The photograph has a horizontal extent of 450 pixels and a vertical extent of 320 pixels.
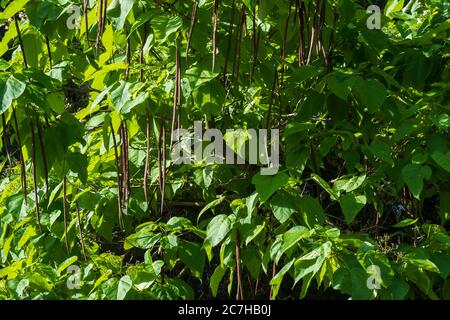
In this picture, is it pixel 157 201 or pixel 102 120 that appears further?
pixel 157 201

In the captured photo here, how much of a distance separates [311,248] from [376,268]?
16 centimetres

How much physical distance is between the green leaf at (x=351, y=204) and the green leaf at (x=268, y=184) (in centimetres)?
17

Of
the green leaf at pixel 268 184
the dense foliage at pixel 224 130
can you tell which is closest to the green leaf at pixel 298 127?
the dense foliage at pixel 224 130

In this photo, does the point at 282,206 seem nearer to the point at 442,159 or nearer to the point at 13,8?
the point at 442,159

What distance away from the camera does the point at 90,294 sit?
81.6 inches

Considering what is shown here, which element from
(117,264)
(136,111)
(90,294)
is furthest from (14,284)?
(136,111)

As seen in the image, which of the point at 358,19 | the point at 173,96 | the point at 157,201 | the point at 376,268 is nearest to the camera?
the point at 376,268

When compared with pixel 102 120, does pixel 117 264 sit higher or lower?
lower

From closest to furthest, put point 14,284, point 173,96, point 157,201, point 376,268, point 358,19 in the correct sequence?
point 376,268 < point 173,96 < point 14,284 < point 358,19 < point 157,201

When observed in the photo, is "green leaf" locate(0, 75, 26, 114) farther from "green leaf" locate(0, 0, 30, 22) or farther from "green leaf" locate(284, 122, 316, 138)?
"green leaf" locate(284, 122, 316, 138)

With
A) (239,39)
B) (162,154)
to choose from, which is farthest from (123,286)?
(239,39)

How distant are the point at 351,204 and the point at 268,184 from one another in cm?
22
